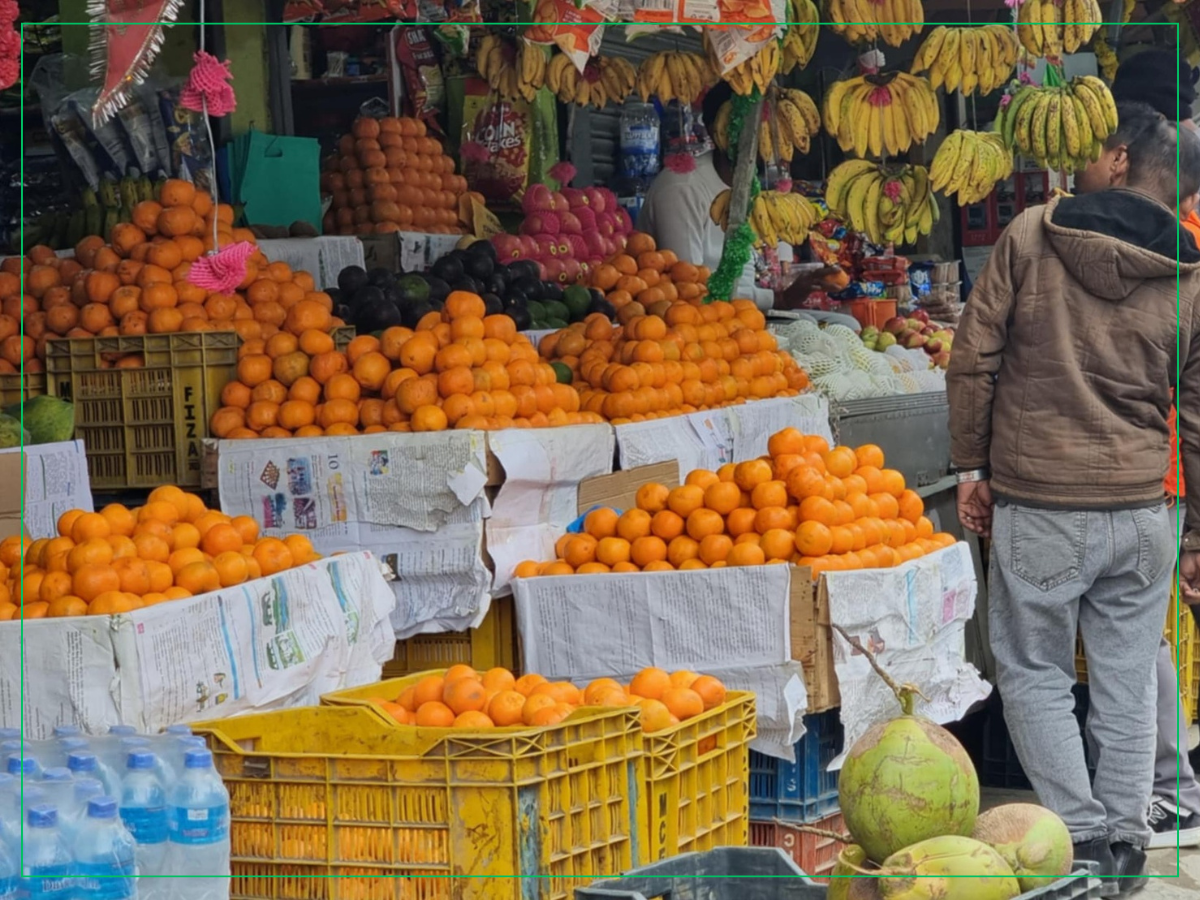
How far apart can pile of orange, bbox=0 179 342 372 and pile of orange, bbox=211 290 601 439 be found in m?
0.16

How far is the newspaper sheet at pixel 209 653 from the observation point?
3781mm

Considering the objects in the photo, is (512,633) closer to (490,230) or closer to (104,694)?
(104,694)

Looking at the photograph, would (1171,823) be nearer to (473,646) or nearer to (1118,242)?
(1118,242)

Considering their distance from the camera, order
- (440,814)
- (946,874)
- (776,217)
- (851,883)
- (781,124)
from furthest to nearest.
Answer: (781,124) < (776,217) < (440,814) < (851,883) < (946,874)

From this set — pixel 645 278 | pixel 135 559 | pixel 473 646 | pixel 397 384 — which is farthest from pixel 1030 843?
pixel 645 278

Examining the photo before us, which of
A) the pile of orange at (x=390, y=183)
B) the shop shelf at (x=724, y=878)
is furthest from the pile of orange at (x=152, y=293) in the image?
the shop shelf at (x=724, y=878)

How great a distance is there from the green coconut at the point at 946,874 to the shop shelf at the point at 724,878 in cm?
22

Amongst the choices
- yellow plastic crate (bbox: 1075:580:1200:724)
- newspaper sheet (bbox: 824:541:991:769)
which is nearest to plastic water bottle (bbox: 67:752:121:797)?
newspaper sheet (bbox: 824:541:991:769)

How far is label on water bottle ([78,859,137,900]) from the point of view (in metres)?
3.02

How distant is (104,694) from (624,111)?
6.72m

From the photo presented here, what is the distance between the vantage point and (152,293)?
18.4 feet

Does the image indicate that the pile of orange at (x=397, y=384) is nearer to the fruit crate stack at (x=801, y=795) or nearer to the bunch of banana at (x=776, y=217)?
the fruit crate stack at (x=801, y=795)

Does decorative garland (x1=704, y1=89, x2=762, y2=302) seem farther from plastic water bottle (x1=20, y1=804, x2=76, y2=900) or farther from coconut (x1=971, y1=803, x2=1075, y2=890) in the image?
plastic water bottle (x1=20, y1=804, x2=76, y2=900)

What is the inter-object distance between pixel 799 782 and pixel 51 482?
2.35m
